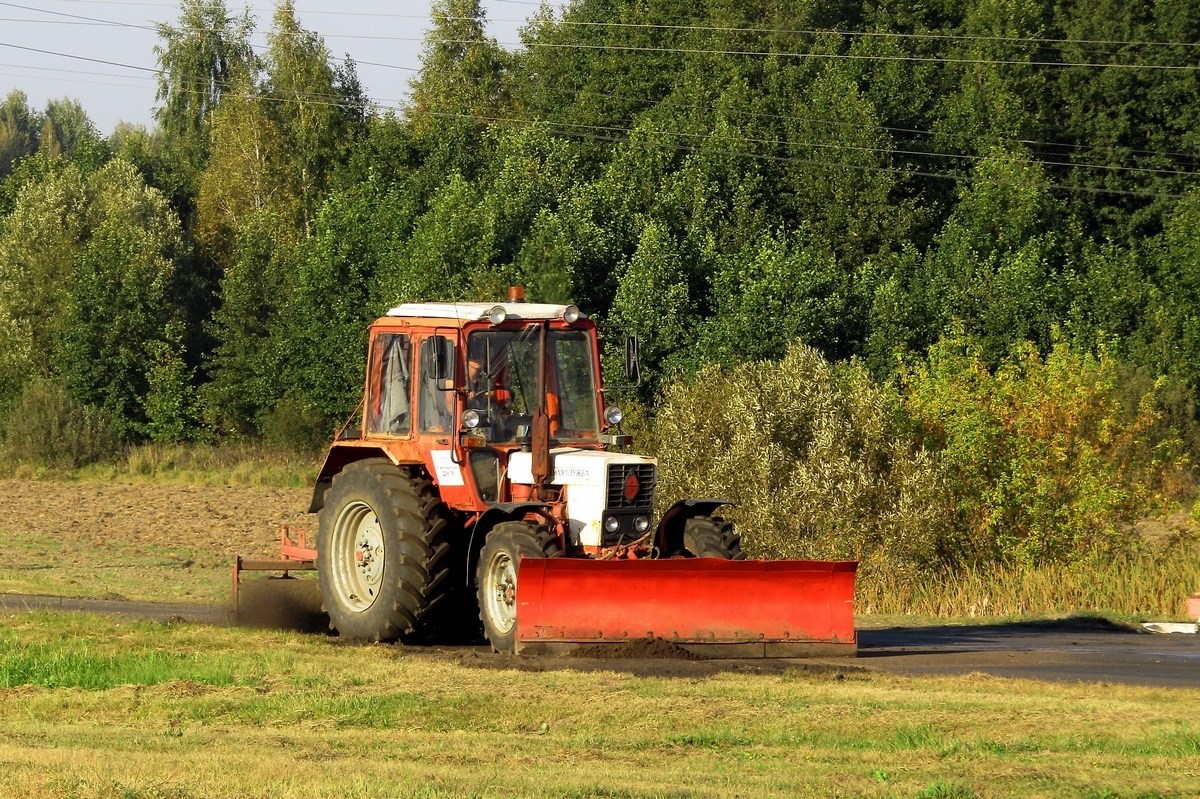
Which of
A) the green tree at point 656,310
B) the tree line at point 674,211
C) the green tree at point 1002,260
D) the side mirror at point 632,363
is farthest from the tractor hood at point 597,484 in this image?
the green tree at point 1002,260

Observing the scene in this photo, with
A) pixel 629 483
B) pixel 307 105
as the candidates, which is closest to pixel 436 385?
pixel 629 483

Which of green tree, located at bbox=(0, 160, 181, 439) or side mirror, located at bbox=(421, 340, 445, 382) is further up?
green tree, located at bbox=(0, 160, 181, 439)

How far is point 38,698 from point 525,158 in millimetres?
37466

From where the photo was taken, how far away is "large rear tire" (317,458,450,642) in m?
13.9

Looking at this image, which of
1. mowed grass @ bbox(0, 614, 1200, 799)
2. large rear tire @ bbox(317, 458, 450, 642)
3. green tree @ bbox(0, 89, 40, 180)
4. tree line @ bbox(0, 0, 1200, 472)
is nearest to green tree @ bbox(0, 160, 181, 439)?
tree line @ bbox(0, 0, 1200, 472)

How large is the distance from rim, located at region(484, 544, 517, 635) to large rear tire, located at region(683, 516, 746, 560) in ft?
5.70

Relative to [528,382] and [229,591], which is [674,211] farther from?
[528,382]

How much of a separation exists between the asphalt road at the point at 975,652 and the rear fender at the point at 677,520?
161cm

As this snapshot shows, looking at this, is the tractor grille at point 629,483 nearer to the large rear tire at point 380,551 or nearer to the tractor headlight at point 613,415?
the tractor headlight at point 613,415

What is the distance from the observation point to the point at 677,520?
583 inches

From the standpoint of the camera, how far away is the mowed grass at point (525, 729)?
8.40 metres

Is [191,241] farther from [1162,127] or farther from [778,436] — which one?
[778,436]

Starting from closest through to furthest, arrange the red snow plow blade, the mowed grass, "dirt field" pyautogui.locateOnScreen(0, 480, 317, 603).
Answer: the mowed grass, the red snow plow blade, "dirt field" pyautogui.locateOnScreen(0, 480, 317, 603)

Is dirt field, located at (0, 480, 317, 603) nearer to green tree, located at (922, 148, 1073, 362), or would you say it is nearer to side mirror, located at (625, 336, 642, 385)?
side mirror, located at (625, 336, 642, 385)
